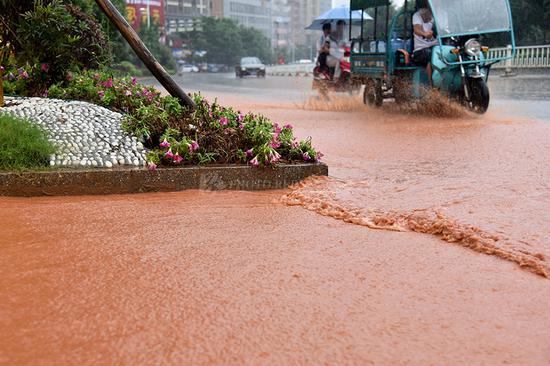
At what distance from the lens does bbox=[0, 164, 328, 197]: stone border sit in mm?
5742

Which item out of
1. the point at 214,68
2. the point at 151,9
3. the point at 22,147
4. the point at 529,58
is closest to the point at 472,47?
the point at 22,147

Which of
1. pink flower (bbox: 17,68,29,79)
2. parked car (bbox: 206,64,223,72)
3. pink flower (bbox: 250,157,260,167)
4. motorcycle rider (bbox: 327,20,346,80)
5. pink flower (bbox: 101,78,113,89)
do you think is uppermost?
motorcycle rider (bbox: 327,20,346,80)

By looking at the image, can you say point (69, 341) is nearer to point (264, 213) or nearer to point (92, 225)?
point (92, 225)

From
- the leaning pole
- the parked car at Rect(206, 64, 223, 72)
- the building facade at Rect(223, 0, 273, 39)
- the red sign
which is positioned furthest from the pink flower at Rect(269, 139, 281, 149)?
the building facade at Rect(223, 0, 273, 39)

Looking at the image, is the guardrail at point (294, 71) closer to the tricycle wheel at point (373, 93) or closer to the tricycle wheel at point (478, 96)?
the tricycle wheel at point (373, 93)

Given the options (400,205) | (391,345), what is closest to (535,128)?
(400,205)

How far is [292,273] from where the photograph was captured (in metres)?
4.00

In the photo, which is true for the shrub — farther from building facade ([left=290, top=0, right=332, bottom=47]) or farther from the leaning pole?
building facade ([left=290, top=0, right=332, bottom=47])

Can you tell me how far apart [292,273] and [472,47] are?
349 inches

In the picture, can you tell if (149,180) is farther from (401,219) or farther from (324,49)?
(324,49)

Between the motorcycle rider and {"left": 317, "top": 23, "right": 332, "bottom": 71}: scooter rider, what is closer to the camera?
the motorcycle rider

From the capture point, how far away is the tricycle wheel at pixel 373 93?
571 inches

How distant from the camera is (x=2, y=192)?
571 cm

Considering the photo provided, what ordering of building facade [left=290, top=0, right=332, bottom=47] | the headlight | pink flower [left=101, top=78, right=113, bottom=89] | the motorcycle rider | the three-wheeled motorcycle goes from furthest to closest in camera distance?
building facade [left=290, top=0, right=332, bottom=47]
the motorcycle rider
the three-wheeled motorcycle
the headlight
pink flower [left=101, top=78, right=113, bottom=89]
